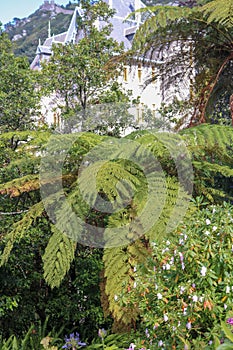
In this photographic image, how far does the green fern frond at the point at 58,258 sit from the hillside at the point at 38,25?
15862 mm

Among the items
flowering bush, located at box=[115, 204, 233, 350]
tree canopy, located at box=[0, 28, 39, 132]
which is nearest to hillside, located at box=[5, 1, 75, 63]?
tree canopy, located at box=[0, 28, 39, 132]

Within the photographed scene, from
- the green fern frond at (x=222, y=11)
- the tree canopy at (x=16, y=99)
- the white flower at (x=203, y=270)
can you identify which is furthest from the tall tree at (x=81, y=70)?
the white flower at (x=203, y=270)

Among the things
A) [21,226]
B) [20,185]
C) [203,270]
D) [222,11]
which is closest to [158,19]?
[222,11]

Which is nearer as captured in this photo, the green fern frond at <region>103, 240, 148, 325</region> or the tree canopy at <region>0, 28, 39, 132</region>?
the green fern frond at <region>103, 240, 148, 325</region>

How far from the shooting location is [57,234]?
2.12 metres

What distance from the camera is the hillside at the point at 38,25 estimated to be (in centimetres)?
1880

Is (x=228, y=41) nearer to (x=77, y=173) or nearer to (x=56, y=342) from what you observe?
(x=77, y=173)

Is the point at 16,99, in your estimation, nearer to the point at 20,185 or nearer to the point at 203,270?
the point at 20,185

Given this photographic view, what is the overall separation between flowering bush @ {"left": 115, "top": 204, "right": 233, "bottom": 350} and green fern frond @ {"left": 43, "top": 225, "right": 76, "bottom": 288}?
290mm

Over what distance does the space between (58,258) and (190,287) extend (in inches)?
24.3

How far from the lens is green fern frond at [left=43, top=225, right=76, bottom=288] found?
204 centimetres

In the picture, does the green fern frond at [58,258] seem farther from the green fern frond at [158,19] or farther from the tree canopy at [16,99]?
the tree canopy at [16,99]

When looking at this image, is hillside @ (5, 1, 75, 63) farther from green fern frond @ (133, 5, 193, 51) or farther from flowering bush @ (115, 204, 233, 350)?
flowering bush @ (115, 204, 233, 350)

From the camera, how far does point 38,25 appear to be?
926 inches
